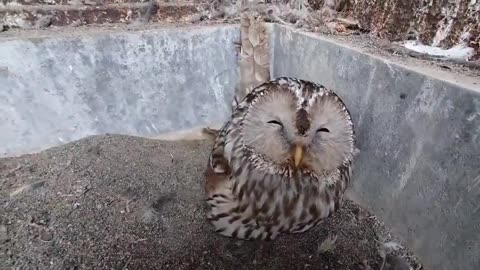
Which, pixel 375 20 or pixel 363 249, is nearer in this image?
pixel 363 249

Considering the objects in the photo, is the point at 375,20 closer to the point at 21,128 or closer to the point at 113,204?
the point at 113,204

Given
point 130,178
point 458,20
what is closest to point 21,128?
point 130,178

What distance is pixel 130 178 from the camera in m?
1.36

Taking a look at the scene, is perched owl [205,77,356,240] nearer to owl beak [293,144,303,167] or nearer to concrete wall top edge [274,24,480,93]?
owl beak [293,144,303,167]

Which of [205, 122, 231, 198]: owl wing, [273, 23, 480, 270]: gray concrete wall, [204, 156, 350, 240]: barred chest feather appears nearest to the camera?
[273, 23, 480, 270]: gray concrete wall

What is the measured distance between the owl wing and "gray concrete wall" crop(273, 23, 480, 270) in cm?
44

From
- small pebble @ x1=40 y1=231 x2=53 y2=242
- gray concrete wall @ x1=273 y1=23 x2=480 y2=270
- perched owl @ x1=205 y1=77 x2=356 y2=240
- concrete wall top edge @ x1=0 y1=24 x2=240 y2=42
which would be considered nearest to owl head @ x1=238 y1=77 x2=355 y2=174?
perched owl @ x1=205 y1=77 x2=356 y2=240

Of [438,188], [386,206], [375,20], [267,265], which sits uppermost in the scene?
[375,20]

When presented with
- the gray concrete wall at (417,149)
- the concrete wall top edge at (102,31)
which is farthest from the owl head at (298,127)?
the concrete wall top edge at (102,31)

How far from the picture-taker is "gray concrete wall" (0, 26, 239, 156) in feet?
4.48

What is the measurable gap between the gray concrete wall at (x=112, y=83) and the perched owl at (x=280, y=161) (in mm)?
495

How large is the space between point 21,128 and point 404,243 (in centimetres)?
138

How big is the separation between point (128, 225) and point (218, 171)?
33cm

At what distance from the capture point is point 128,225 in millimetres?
1167
